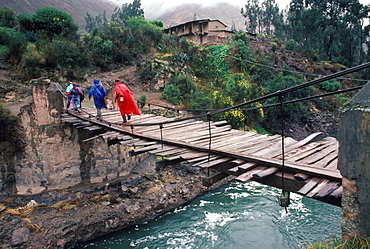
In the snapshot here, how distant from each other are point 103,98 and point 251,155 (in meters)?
4.72

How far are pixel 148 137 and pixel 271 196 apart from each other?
18.4 ft

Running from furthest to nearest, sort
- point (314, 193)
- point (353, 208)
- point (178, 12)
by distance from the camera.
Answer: point (178, 12)
point (314, 193)
point (353, 208)

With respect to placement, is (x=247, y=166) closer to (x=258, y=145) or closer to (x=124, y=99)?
(x=258, y=145)

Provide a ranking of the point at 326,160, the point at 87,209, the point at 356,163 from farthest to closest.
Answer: the point at 87,209
the point at 326,160
the point at 356,163

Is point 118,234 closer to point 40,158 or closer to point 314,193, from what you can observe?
point 40,158

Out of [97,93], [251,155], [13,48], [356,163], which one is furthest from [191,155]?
[13,48]

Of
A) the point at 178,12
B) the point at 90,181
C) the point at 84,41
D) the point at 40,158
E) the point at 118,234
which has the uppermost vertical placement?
the point at 178,12

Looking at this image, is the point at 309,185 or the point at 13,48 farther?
the point at 13,48

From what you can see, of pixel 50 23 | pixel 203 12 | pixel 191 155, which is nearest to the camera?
pixel 191 155

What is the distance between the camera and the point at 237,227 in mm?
7070

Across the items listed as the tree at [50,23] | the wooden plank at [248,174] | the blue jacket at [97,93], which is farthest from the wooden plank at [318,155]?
the tree at [50,23]

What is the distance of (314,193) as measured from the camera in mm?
2379

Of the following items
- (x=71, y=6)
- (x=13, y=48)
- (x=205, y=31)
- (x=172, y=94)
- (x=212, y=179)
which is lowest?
(x=212, y=179)

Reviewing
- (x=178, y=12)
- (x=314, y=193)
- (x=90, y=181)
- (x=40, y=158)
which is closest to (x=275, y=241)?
(x=314, y=193)
